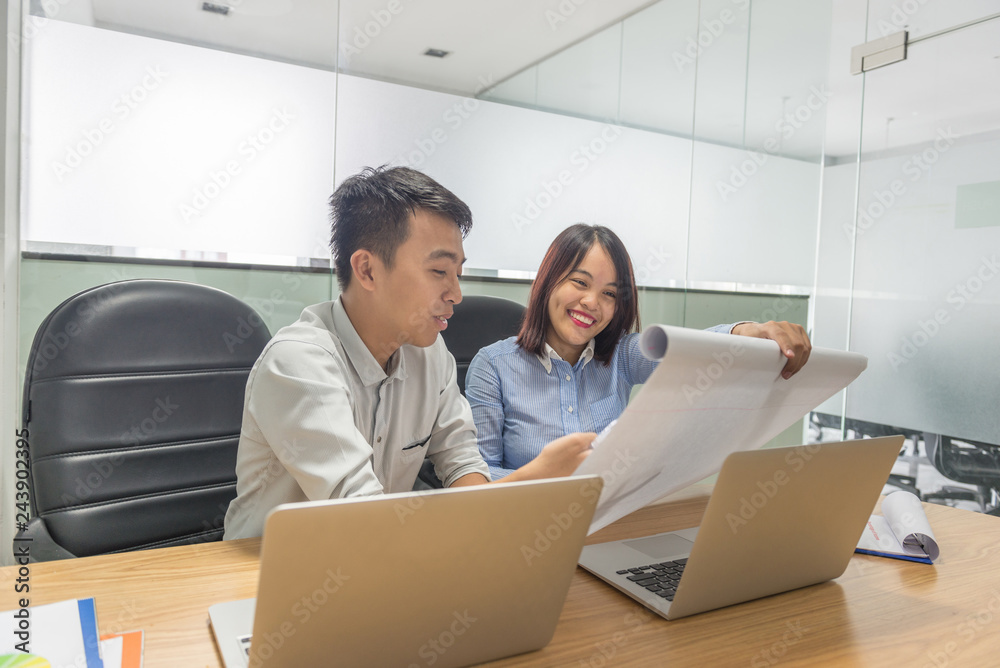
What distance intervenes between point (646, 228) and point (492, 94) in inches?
36.1

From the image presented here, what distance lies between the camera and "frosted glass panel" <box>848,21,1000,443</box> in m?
2.15

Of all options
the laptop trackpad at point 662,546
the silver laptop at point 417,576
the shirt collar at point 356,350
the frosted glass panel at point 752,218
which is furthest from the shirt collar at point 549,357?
the frosted glass panel at point 752,218

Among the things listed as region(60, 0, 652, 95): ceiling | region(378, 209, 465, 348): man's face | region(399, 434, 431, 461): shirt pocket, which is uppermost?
region(60, 0, 652, 95): ceiling

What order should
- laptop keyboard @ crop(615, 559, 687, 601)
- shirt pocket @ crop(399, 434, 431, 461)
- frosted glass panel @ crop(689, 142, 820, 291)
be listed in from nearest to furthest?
laptop keyboard @ crop(615, 559, 687, 601) → shirt pocket @ crop(399, 434, 431, 461) → frosted glass panel @ crop(689, 142, 820, 291)

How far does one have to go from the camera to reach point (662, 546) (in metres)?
0.90

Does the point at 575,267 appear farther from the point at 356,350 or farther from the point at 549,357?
the point at 356,350

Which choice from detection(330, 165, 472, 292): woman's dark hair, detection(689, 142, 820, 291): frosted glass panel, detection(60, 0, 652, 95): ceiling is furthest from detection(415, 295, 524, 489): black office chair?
detection(689, 142, 820, 291): frosted glass panel

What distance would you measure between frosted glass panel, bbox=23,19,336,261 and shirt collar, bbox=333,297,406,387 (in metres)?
0.96

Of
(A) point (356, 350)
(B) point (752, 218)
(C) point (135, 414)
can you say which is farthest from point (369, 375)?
(B) point (752, 218)

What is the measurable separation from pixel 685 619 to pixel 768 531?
0.43ft

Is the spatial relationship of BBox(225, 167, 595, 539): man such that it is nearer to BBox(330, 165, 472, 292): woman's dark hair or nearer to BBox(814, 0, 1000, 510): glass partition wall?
BBox(330, 165, 472, 292): woman's dark hair

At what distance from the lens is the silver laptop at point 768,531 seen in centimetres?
65

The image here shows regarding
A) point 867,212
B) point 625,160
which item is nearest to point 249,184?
point 625,160

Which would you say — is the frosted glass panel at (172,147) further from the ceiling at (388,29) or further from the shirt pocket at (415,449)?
the shirt pocket at (415,449)
